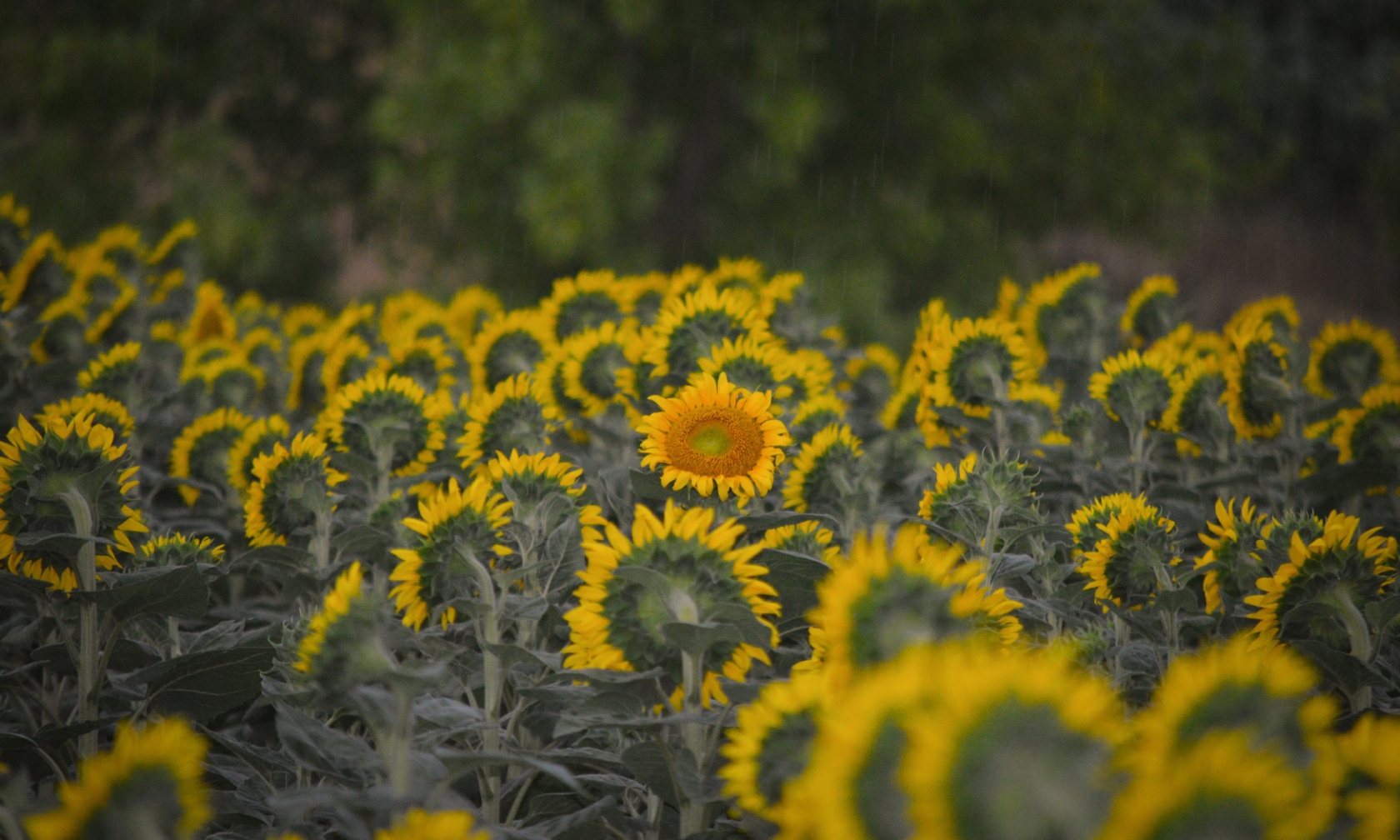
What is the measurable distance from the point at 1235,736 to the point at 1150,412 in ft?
5.16

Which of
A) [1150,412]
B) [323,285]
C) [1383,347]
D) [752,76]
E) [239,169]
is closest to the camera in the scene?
[1150,412]

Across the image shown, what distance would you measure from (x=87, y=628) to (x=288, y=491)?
0.40 metres

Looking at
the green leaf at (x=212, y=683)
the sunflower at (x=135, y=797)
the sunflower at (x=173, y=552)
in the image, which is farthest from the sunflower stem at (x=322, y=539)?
the sunflower at (x=135, y=797)

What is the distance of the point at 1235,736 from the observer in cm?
73

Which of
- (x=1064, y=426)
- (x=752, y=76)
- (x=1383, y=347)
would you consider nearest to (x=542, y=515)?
(x=1064, y=426)

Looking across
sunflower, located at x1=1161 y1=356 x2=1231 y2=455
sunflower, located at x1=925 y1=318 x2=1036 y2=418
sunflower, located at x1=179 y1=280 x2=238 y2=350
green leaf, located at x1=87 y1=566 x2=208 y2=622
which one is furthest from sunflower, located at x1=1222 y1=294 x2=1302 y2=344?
sunflower, located at x1=179 y1=280 x2=238 y2=350

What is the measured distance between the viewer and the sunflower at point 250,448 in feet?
6.93

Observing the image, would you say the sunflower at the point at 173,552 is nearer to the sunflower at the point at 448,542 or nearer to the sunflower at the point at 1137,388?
the sunflower at the point at 448,542

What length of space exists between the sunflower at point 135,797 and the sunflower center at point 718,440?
2.82 feet

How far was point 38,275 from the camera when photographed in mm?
3156

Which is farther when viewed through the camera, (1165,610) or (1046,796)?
(1165,610)

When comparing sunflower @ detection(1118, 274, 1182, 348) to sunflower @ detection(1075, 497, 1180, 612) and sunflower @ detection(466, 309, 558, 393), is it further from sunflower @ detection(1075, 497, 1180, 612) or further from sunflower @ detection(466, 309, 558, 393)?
sunflower @ detection(466, 309, 558, 393)

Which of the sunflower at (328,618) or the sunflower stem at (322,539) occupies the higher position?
the sunflower stem at (322,539)

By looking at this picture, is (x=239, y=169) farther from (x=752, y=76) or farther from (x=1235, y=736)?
(x=1235, y=736)
